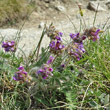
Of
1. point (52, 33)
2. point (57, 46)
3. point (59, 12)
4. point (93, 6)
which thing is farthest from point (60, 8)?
point (57, 46)

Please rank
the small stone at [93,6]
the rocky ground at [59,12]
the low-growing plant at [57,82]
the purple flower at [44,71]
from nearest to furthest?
the purple flower at [44,71] → the low-growing plant at [57,82] → the rocky ground at [59,12] → the small stone at [93,6]

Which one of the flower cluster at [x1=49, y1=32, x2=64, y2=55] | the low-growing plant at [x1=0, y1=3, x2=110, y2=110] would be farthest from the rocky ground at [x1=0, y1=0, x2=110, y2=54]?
the flower cluster at [x1=49, y1=32, x2=64, y2=55]

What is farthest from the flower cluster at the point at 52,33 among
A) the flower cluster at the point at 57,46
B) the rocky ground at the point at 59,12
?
the rocky ground at the point at 59,12

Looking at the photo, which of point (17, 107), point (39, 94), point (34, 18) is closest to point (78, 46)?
point (39, 94)

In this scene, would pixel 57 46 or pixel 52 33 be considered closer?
pixel 57 46

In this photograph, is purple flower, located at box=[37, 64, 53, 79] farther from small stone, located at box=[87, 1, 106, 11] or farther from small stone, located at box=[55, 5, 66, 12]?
small stone, located at box=[55, 5, 66, 12]

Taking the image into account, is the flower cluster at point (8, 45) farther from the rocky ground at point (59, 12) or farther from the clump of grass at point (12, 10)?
the clump of grass at point (12, 10)

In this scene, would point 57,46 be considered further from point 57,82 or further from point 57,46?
point 57,82

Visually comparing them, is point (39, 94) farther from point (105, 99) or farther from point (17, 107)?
point (105, 99)

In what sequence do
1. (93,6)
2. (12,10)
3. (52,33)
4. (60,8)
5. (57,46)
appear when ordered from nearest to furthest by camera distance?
(57,46), (52,33), (12,10), (93,6), (60,8)
